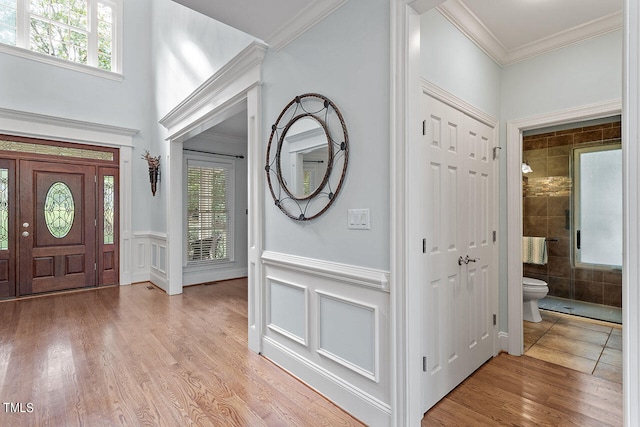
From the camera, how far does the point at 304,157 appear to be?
2.17 metres

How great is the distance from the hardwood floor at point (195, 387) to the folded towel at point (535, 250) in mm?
2312

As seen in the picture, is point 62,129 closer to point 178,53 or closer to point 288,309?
point 178,53

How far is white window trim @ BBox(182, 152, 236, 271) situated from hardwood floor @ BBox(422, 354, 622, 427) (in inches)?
174

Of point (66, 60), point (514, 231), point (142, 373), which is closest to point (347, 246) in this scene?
point (514, 231)

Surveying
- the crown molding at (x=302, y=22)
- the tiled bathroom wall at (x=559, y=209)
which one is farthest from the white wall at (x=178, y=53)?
the tiled bathroom wall at (x=559, y=209)

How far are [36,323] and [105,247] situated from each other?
1.86 metres

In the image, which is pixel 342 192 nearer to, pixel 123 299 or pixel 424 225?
pixel 424 225

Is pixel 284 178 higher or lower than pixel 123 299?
higher

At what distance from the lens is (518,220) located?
2.66 meters

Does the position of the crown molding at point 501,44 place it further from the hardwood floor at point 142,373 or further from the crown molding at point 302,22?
the hardwood floor at point 142,373

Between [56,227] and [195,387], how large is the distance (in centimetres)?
409

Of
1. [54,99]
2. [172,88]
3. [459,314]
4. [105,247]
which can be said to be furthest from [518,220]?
[54,99]

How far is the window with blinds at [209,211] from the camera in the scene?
5.30 meters

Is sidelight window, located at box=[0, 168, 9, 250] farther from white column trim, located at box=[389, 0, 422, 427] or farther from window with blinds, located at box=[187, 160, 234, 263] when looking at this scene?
white column trim, located at box=[389, 0, 422, 427]
